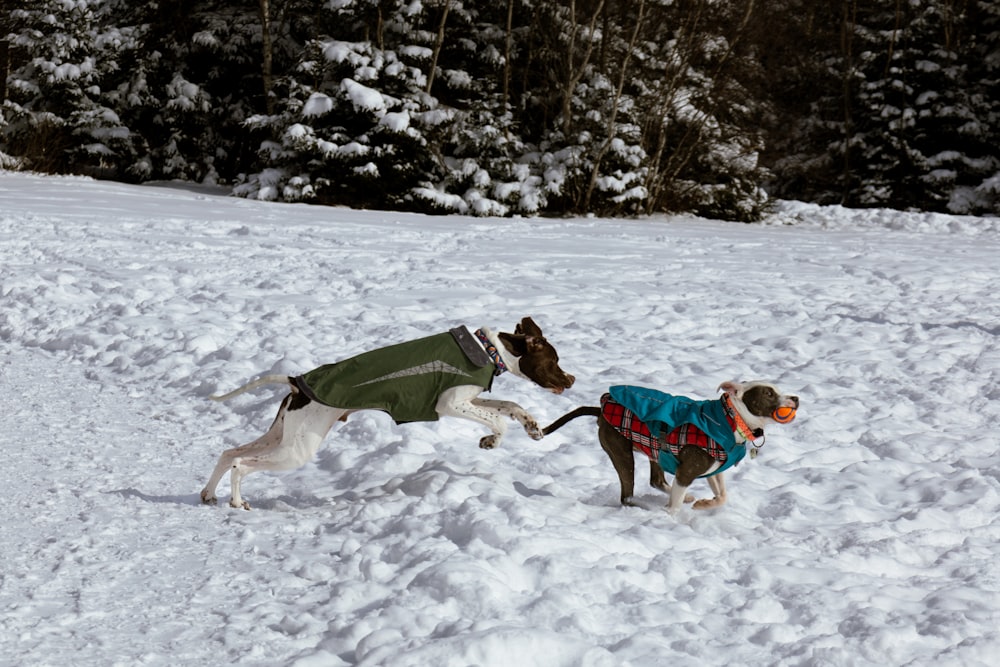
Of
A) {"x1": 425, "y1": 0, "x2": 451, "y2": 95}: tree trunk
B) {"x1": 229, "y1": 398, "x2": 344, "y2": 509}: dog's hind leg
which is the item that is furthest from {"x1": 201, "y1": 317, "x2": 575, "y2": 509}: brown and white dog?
{"x1": 425, "y1": 0, "x2": 451, "y2": 95}: tree trunk

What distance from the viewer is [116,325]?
27.5 feet

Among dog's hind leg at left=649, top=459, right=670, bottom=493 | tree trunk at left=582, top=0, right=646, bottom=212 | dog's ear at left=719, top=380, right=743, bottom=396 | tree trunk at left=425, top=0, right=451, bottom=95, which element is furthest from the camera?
tree trunk at left=425, top=0, right=451, bottom=95

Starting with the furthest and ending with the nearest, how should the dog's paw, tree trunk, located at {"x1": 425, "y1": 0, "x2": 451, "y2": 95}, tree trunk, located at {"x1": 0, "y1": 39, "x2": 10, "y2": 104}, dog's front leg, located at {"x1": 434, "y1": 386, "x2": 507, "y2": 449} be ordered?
tree trunk, located at {"x1": 0, "y1": 39, "x2": 10, "y2": 104} → tree trunk, located at {"x1": 425, "y1": 0, "x2": 451, "y2": 95} → the dog's paw → dog's front leg, located at {"x1": 434, "y1": 386, "x2": 507, "y2": 449}

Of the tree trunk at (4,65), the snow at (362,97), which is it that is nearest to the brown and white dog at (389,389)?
the snow at (362,97)

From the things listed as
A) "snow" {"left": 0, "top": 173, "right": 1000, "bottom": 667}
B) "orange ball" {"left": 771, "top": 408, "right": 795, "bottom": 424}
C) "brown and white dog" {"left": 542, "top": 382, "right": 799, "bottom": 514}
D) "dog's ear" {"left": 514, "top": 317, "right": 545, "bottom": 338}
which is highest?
"dog's ear" {"left": 514, "top": 317, "right": 545, "bottom": 338}

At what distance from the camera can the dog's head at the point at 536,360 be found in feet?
→ 16.0

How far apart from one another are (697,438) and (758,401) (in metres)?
0.34

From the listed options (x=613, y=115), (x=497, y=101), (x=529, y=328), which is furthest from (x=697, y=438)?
(x=497, y=101)

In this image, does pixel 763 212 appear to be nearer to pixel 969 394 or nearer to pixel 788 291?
pixel 788 291

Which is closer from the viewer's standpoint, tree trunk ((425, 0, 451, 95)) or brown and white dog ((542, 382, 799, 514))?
brown and white dog ((542, 382, 799, 514))

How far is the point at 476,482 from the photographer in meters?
4.96

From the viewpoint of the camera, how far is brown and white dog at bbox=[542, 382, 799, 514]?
179 inches

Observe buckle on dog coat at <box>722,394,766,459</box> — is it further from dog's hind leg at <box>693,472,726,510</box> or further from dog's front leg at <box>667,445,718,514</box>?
dog's hind leg at <box>693,472,726,510</box>

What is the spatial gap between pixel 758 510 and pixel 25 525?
3.76m
